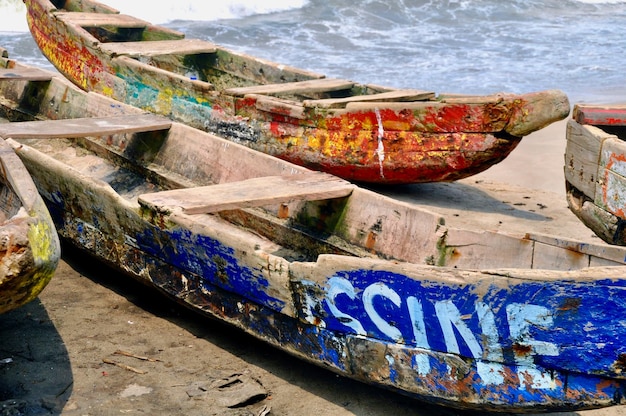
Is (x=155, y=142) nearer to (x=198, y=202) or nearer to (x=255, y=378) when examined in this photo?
(x=198, y=202)

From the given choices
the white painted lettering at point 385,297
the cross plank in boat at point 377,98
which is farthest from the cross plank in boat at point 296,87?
the white painted lettering at point 385,297

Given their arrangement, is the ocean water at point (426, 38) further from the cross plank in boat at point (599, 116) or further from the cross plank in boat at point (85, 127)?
the cross plank in boat at point (85, 127)

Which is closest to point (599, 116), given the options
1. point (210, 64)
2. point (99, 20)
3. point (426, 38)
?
point (210, 64)

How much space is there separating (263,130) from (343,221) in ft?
7.92

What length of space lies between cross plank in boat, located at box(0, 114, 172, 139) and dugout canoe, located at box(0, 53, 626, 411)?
0.06 ft

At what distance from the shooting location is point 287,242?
571 centimetres

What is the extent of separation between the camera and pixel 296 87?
8.02 m

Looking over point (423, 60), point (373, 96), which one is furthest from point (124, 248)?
point (423, 60)

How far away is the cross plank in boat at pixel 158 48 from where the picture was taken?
8609 millimetres

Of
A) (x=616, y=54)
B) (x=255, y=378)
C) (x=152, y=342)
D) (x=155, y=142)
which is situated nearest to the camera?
(x=255, y=378)

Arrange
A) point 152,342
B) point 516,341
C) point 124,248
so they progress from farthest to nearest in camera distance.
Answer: point 124,248 < point 152,342 < point 516,341

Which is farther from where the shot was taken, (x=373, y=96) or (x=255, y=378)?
(x=373, y=96)

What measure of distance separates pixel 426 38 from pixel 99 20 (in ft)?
26.8

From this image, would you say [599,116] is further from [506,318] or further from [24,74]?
[24,74]
